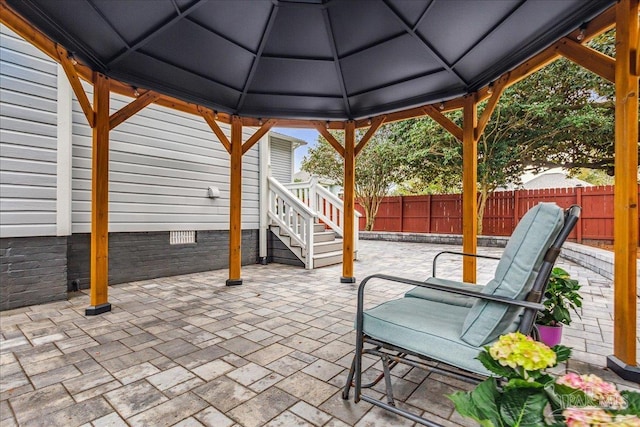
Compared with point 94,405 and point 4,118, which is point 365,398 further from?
point 4,118

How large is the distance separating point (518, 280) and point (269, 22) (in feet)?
11.7

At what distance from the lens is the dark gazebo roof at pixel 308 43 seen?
8.88 ft

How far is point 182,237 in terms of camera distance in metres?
5.66

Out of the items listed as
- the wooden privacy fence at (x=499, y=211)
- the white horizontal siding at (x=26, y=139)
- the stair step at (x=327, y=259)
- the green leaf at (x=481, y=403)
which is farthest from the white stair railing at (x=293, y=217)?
the wooden privacy fence at (x=499, y=211)

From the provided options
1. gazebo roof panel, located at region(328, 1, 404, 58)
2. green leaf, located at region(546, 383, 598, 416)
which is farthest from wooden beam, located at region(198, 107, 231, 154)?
green leaf, located at region(546, 383, 598, 416)

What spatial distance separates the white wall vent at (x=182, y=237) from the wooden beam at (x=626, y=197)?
233 inches

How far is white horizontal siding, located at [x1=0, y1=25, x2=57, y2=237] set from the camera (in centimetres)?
350

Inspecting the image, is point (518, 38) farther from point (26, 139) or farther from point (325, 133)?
point (26, 139)

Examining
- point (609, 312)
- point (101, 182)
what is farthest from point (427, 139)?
point (101, 182)

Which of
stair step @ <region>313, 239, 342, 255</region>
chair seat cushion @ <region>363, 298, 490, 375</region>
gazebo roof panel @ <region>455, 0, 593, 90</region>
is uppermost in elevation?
gazebo roof panel @ <region>455, 0, 593, 90</region>

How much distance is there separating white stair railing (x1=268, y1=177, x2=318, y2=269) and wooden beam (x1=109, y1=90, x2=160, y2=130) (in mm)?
3267

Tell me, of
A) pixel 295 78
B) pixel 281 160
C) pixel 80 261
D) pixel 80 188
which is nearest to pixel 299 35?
pixel 295 78

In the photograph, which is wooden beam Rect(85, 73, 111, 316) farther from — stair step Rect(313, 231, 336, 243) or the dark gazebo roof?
stair step Rect(313, 231, 336, 243)

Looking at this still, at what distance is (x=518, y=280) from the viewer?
1.40 m
